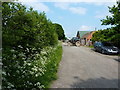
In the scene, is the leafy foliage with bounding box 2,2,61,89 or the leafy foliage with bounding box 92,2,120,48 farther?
the leafy foliage with bounding box 92,2,120,48

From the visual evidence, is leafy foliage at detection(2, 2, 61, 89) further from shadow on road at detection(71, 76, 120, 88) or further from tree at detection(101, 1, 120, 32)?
tree at detection(101, 1, 120, 32)

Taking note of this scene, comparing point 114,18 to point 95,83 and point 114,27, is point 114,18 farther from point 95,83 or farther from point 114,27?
point 95,83

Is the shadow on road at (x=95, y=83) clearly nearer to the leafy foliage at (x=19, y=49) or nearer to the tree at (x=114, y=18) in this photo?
the leafy foliage at (x=19, y=49)

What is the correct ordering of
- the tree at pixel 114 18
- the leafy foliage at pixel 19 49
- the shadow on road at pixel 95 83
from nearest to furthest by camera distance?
1. the leafy foliage at pixel 19 49
2. the shadow on road at pixel 95 83
3. the tree at pixel 114 18

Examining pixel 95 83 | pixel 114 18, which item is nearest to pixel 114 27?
pixel 114 18

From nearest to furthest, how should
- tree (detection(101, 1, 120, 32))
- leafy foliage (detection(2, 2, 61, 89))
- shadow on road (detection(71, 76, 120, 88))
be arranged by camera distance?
1. leafy foliage (detection(2, 2, 61, 89))
2. shadow on road (detection(71, 76, 120, 88))
3. tree (detection(101, 1, 120, 32))

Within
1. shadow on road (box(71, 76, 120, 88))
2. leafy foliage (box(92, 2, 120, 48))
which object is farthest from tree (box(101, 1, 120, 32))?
shadow on road (box(71, 76, 120, 88))

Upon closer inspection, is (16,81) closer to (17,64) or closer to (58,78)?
(17,64)

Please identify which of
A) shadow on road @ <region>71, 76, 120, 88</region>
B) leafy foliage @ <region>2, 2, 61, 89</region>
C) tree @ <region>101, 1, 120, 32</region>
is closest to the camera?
leafy foliage @ <region>2, 2, 61, 89</region>

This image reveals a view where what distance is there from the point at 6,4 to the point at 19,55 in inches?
84.9

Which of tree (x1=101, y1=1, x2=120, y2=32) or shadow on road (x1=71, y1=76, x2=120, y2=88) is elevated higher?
tree (x1=101, y1=1, x2=120, y2=32)

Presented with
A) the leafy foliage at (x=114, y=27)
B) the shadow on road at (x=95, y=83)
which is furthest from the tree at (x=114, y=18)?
the shadow on road at (x=95, y=83)

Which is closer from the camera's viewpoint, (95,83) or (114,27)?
(95,83)

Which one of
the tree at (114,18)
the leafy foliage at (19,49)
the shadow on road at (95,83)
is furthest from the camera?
the tree at (114,18)
